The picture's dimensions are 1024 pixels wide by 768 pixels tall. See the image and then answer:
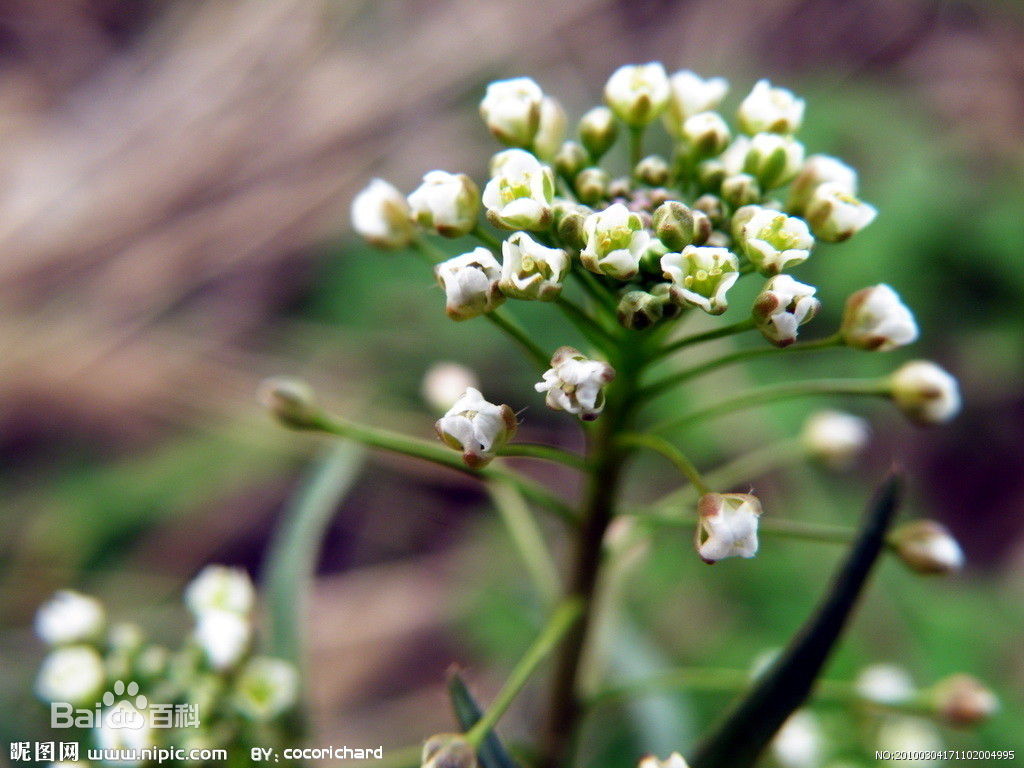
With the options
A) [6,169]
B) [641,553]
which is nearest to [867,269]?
[641,553]

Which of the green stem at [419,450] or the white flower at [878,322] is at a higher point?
the white flower at [878,322]

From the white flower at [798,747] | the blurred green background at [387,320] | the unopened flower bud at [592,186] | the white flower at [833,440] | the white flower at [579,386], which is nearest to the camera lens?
the white flower at [579,386]

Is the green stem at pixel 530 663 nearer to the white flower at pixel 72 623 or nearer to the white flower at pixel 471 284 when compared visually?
the white flower at pixel 471 284

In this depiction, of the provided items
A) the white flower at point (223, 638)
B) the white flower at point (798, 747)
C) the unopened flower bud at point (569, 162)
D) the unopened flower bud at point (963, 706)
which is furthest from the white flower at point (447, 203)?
the white flower at point (798, 747)

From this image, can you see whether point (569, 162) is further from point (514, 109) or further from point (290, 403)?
point (290, 403)

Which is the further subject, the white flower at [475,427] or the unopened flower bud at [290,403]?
the unopened flower bud at [290,403]

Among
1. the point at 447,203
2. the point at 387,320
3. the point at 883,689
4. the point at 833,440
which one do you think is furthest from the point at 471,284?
the point at 387,320

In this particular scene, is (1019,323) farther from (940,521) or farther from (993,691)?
(993,691)
